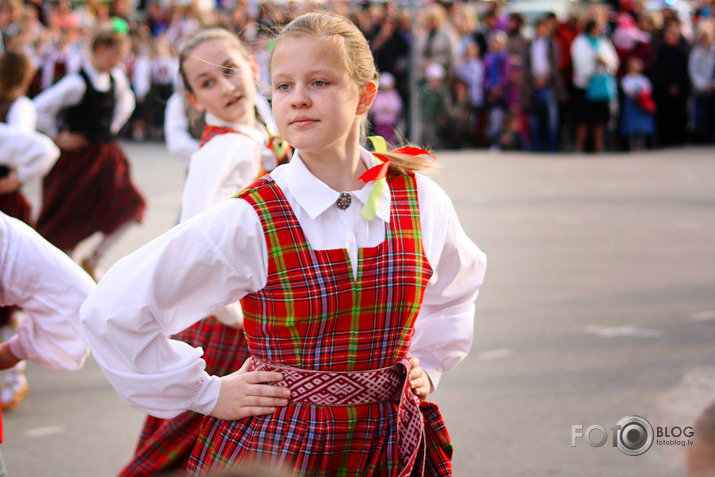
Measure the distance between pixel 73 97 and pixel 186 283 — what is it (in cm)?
508

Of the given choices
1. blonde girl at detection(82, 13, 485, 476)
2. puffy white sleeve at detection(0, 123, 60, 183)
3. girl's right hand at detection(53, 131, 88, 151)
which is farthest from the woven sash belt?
girl's right hand at detection(53, 131, 88, 151)

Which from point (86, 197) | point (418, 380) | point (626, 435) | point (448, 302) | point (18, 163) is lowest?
point (86, 197)

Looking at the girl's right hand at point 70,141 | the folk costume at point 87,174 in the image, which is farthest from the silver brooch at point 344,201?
the girl's right hand at point 70,141

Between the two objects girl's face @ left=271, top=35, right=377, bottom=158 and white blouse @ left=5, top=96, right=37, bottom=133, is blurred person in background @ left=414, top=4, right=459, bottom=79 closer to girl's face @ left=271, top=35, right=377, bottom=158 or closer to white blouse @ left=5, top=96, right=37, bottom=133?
white blouse @ left=5, top=96, right=37, bottom=133

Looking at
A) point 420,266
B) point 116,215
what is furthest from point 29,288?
point 116,215

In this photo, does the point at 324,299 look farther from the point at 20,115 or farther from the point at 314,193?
the point at 20,115

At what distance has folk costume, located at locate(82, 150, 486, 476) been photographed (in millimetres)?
2158

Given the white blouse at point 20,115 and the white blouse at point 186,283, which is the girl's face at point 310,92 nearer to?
the white blouse at point 186,283

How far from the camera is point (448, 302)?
2.57 meters

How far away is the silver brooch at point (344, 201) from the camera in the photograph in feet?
7.48

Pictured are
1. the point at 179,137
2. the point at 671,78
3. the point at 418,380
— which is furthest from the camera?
the point at 671,78

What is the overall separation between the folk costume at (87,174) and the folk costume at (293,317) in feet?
15.9

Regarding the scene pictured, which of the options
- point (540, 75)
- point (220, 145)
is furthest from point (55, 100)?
point (540, 75)

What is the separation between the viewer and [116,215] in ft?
22.8
